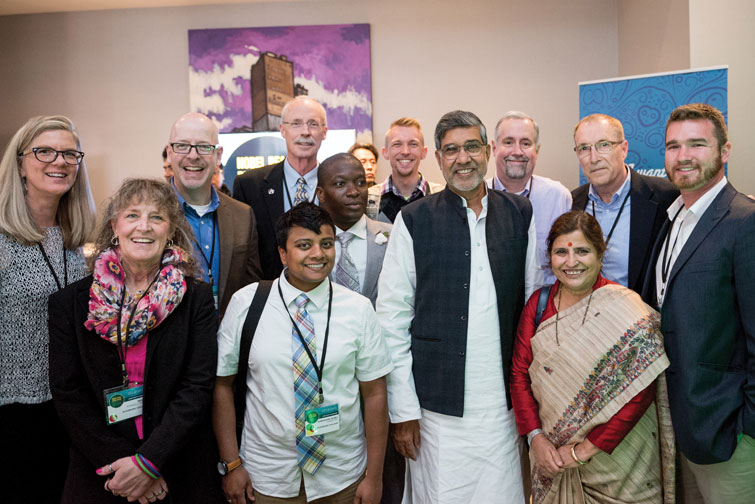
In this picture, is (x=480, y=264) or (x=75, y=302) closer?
(x=75, y=302)

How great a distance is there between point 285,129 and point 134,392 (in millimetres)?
1759

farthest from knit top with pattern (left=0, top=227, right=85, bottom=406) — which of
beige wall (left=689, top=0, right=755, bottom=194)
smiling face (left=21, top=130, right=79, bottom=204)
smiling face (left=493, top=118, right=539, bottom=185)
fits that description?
beige wall (left=689, top=0, right=755, bottom=194)

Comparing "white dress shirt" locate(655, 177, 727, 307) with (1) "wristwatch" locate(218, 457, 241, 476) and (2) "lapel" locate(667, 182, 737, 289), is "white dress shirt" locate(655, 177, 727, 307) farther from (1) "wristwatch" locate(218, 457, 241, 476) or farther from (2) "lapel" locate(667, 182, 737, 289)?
(1) "wristwatch" locate(218, 457, 241, 476)

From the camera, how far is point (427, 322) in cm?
220

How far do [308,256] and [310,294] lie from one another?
14 centimetres

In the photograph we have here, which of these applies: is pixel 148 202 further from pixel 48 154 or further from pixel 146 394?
pixel 146 394

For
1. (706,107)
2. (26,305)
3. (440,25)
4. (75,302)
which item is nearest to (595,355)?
(706,107)

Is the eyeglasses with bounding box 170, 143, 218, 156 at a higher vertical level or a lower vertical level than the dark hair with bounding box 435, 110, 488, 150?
lower

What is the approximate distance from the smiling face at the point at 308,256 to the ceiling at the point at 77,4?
4.59 m

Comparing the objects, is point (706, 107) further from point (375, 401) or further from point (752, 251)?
point (375, 401)

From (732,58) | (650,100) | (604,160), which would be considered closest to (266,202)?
(604,160)

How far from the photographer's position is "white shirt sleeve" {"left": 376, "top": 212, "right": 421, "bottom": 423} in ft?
7.18

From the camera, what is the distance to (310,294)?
199 cm

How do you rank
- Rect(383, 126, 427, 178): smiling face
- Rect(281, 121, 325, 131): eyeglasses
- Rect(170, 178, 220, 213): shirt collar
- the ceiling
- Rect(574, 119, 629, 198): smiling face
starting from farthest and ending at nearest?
1. the ceiling
2. Rect(383, 126, 427, 178): smiling face
3. Rect(281, 121, 325, 131): eyeglasses
4. Rect(574, 119, 629, 198): smiling face
5. Rect(170, 178, 220, 213): shirt collar
